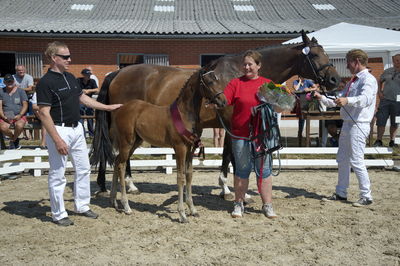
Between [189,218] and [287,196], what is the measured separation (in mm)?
1973

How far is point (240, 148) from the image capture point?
5156 millimetres

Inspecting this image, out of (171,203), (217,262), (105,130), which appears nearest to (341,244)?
(217,262)

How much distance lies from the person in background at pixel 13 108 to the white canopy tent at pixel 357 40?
7.43 meters

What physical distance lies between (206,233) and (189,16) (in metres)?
15.9

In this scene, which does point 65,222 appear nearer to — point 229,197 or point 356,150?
point 229,197

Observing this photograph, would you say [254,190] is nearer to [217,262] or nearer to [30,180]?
[217,262]

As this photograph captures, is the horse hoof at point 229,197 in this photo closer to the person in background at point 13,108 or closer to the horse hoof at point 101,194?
the horse hoof at point 101,194

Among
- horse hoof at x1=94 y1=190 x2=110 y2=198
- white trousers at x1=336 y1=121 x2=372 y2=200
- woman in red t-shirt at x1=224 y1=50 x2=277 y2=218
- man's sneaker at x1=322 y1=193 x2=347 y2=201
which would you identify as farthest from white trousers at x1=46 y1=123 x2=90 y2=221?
white trousers at x1=336 y1=121 x2=372 y2=200

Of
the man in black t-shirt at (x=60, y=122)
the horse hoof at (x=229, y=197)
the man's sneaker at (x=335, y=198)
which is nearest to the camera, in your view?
the man in black t-shirt at (x=60, y=122)

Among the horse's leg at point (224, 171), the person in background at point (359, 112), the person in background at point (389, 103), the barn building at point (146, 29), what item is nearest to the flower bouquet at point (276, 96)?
the person in background at point (359, 112)

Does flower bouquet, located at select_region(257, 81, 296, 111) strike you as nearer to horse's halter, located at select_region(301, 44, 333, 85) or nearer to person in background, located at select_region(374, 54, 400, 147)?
horse's halter, located at select_region(301, 44, 333, 85)

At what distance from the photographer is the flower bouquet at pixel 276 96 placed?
15.8 feet

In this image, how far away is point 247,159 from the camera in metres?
5.19

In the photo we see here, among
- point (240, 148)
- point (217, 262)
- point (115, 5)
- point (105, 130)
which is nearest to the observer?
point (217, 262)
